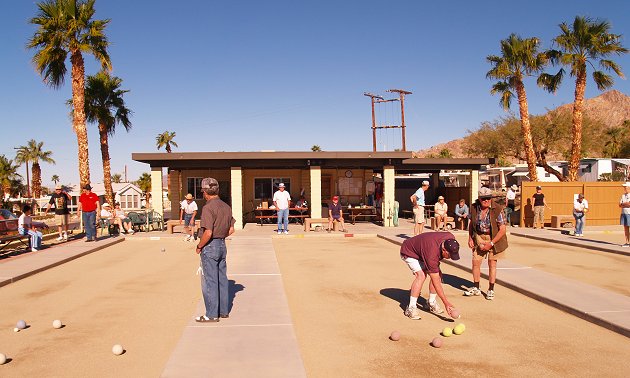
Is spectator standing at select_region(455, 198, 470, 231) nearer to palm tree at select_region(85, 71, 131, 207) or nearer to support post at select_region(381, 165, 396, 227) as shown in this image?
support post at select_region(381, 165, 396, 227)

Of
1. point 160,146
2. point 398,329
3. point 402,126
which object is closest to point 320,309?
point 398,329

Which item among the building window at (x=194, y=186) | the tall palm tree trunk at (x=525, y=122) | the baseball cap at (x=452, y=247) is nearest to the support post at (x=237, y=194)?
the building window at (x=194, y=186)

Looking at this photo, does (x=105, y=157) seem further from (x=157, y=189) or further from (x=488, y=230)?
(x=488, y=230)

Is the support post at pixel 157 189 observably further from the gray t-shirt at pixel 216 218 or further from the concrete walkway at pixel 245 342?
the gray t-shirt at pixel 216 218

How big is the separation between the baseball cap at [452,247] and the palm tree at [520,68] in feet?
72.8

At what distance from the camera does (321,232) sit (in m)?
17.5

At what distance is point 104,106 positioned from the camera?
2642 cm

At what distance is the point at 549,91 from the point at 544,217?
10288 mm

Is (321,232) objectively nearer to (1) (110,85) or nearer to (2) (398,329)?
(2) (398,329)

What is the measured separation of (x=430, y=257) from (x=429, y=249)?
10cm

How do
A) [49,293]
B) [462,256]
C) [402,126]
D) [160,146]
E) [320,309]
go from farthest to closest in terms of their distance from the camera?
1. [160,146]
2. [402,126]
3. [462,256]
4. [49,293]
5. [320,309]

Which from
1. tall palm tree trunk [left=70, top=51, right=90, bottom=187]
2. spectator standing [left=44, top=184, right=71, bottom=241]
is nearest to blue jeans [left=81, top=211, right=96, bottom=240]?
spectator standing [left=44, top=184, right=71, bottom=241]

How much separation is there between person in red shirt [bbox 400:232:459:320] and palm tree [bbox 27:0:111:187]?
1693 cm

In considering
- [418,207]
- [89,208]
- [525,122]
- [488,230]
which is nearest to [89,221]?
[89,208]
